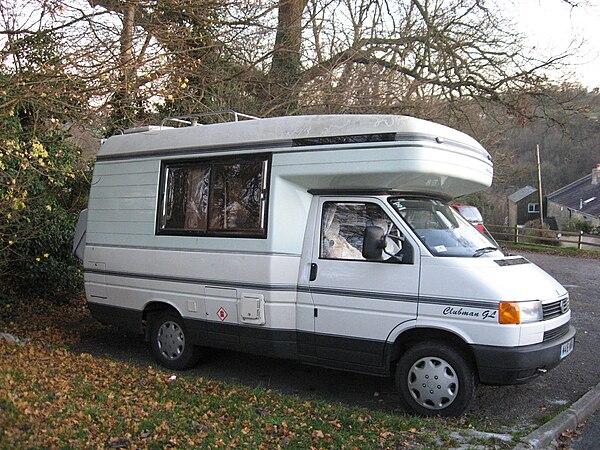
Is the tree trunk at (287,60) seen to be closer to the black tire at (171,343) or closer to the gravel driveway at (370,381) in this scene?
the gravel driveway at (370,381)

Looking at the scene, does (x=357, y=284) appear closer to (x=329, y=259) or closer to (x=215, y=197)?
(x=329, y=259)

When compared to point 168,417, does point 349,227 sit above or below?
above

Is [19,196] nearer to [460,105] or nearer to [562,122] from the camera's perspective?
[460,105]

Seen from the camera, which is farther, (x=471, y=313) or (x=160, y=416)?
(x=471, y=313)

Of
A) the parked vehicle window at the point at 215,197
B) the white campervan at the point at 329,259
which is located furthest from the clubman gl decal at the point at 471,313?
the parked vehicle window at the point at 215,197

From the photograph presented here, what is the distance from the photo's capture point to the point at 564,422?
5.20 meters

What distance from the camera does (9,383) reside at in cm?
517

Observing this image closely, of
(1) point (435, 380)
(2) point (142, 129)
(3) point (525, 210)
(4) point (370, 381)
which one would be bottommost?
(4) point (370, 381)

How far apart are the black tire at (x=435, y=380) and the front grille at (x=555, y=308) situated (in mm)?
836

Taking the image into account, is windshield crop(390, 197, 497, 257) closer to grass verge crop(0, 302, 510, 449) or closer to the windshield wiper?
the windshield wiper

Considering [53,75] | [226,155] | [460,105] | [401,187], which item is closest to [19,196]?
[53,75]

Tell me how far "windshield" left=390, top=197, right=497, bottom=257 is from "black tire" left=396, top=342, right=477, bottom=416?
3.09 ft

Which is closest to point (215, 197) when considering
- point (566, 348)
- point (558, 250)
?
point (566, 348)

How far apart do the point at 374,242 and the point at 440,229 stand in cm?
78
